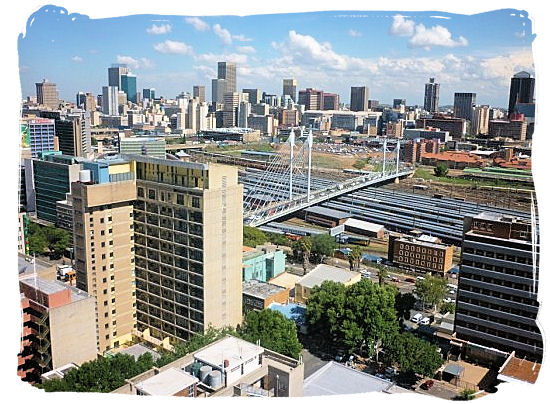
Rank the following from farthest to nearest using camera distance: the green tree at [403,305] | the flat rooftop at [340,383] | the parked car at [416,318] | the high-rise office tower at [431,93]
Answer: the parked car at [416,318]
the green tree at [403,305]
the high-rise office tower at [431,93]
the flat rooftop at [340,383]

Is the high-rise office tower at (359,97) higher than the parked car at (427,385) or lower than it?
higher

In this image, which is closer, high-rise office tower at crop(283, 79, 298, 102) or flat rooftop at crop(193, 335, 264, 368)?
flat rooftop at crop(193, 335, 264, 368)

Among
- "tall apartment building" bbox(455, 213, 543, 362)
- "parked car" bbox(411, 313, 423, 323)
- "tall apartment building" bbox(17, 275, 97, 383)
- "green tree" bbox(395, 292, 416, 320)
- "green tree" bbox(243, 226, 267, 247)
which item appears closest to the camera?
"tall apartment building" bbox(17, 275, 97, 383)

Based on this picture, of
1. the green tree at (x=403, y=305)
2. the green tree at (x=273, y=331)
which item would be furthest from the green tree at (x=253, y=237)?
the green tree at (x=273, y=331)

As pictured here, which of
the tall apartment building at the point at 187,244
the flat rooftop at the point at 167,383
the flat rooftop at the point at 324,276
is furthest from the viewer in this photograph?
the flat rooftop at the point at 324,276

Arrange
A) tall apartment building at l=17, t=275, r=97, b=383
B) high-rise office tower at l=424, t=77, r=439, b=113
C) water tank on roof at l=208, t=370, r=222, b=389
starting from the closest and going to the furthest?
water tank on roof at l=208, t=370, r=222, b=389, tall apartment building at l=17, t=275, r=97, b=383, high-rise office tower at l=424, t=77, r=439, b=113

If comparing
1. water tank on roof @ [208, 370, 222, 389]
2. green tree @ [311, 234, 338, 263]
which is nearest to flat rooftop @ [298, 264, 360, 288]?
green tree @ [311, 234, 338, 263]

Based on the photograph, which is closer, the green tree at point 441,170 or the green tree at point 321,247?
the green tree at point 321,247

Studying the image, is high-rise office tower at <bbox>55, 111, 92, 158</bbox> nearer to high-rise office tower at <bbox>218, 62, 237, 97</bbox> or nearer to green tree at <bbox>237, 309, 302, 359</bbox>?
high-rise office tower at <bbox>218, 62, 237, 97</bbox>

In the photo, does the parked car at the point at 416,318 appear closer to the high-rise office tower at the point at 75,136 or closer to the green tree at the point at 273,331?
the green tree at the point at 273,331
